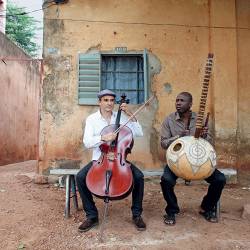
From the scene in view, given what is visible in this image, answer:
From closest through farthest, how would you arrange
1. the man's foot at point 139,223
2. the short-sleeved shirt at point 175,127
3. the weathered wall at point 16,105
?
the man's foot at point 139,223
the short-sleeved shirt at point 175,127
the weathered wall at point 16,105

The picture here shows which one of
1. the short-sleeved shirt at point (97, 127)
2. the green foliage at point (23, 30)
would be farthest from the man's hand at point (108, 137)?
the green foliage at point (23, 30)

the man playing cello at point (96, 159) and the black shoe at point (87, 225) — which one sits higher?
the man playing cello at point (96, 159)

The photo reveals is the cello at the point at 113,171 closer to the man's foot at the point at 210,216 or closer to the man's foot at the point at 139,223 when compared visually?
the man's foot at the point at 139,223

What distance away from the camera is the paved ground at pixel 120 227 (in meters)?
3.33

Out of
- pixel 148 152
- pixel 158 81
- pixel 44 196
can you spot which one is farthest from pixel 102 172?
pixel 158 81

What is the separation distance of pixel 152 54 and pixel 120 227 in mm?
3121

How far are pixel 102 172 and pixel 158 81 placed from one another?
2.76 m

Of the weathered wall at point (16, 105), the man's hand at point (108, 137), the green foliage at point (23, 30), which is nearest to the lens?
the man's hand at point (108, 137)

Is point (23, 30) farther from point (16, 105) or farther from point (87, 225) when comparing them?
point (87, 225)

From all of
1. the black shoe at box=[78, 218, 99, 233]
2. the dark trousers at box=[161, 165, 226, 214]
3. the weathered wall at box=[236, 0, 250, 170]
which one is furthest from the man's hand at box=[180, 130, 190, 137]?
the weathered wall at box=[236, 0, 250, 170]

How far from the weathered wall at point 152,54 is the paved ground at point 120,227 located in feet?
3.32

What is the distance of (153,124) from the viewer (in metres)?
5.82

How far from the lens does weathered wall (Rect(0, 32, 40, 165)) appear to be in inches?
387

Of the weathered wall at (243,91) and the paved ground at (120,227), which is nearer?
the paved ground at (120,227)
